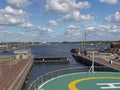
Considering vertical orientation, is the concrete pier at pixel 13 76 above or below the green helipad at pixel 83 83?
below

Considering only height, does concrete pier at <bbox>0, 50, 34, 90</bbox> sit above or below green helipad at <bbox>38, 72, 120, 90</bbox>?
below

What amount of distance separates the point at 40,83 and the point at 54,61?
79012mm

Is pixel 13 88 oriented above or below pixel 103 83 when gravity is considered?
below

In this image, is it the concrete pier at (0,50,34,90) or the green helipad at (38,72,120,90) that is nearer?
the green helipad at (38,72,120,90)

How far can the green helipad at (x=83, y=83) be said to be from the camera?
2195cm

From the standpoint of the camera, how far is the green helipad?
2195cm

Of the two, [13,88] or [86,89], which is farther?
[13,88]

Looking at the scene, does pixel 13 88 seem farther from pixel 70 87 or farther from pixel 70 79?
pixel 70 87

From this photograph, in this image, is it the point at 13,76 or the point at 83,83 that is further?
the point at 13,76

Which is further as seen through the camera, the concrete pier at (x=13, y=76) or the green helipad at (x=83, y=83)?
the concrete pier at (x=13, y=76)

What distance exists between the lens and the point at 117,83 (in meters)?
24.1

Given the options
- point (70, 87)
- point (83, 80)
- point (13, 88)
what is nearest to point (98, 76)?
point (83, 80)

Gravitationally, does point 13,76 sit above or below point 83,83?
below

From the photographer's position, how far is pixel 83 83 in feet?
78.5
